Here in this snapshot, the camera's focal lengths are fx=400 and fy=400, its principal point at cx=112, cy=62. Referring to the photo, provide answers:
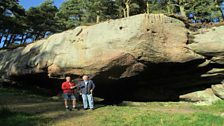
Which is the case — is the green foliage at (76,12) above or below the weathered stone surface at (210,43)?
above

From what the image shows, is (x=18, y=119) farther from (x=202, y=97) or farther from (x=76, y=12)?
(x=76, y=12)

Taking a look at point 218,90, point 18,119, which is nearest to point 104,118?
point 18,119

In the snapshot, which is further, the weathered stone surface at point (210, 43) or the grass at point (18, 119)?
the weathered stone surface at point (210, 43)

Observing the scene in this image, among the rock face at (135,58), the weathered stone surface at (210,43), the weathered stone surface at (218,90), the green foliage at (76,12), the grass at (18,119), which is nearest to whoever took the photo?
the grass at (18,119)

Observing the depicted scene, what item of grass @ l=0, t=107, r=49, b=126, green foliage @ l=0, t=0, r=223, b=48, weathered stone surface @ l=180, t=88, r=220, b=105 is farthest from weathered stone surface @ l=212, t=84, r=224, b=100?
green foliage @ l=0, t=0, r=223, b=48

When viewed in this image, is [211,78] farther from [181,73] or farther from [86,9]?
[86,9]

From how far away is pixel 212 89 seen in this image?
22.8m

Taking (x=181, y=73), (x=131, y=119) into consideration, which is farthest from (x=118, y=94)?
(x=131, y=119)

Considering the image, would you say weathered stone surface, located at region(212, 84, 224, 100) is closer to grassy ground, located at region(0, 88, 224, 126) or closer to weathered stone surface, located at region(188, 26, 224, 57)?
weathered stone surface, located at region(188, 26, 224, 57)

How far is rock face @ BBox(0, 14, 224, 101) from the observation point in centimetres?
2025

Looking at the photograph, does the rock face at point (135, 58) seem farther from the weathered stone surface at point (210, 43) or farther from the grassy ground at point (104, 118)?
the grassy ground at point (104, 118)

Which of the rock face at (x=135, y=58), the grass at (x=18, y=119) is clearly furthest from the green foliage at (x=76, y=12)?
the grass at (x=18, y=119)

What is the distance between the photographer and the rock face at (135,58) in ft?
66.4

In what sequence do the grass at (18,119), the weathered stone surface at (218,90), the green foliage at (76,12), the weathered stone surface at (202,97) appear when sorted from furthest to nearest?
the green foliage at (76,12) → the weathered stone surface at (202,97) → the weathered stone surface at (218,90) → the grass at (18,119)
